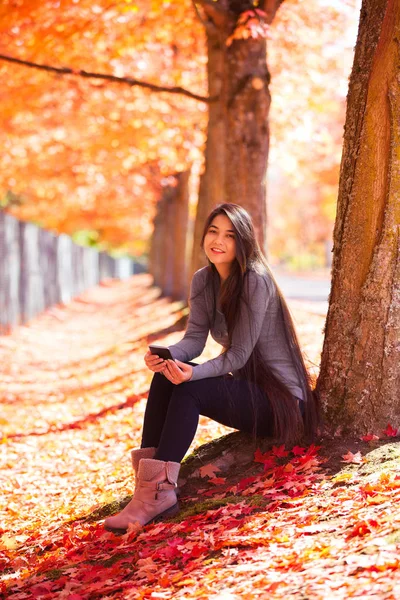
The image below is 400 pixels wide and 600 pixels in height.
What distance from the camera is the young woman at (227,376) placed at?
406cm

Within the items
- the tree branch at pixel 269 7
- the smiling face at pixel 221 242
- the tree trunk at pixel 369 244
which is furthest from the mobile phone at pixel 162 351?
the tree branch at pixel 269 7

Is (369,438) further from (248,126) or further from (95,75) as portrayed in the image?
(95,75)

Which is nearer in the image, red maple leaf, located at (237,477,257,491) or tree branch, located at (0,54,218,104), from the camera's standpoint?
red maple leaf, located at (237,477,257,491)

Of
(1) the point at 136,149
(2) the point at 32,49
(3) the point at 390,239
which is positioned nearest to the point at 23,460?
(3) the point at 390,239

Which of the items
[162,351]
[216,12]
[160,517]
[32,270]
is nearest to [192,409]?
[162,351]

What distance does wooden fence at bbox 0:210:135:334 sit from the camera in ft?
46.3

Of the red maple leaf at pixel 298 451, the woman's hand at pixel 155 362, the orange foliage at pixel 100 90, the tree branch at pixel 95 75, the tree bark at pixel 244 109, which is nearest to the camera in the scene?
the woman's hand at pixel 155 362

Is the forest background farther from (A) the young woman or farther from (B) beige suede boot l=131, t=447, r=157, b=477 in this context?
(B) beige suede boot l=131, t=447, r=157, b=477

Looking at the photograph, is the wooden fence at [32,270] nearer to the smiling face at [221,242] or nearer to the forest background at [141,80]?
the forest background at [141,80]

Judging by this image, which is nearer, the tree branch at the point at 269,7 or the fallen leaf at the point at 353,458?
the fallen leaf at the point at 353,458

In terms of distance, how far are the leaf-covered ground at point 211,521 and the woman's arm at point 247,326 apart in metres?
0.66

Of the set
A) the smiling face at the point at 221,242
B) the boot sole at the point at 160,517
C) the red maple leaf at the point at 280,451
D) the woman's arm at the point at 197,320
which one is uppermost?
the smiling face at the point at 221,242

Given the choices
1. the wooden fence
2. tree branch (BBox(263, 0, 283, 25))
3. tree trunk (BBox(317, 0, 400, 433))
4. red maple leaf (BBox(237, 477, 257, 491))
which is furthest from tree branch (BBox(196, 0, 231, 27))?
the wooden fence

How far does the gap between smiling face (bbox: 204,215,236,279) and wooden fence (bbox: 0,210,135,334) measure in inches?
387
